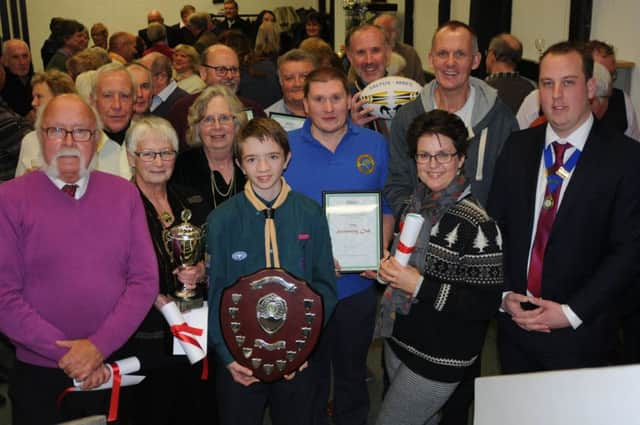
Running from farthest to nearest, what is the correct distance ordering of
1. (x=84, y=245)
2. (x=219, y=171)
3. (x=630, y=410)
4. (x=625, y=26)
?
(x=625, y=26) → (x=219, y=171) → (x=84, y=245) → (x=630, y=410)

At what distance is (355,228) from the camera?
9.21 ft

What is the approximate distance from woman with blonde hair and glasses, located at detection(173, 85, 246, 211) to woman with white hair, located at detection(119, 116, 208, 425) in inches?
8.4

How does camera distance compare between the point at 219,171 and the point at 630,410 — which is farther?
the point at 219,171

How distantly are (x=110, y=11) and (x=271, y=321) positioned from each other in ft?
50.9

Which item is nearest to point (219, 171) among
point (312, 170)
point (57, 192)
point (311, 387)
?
point (312, 170)

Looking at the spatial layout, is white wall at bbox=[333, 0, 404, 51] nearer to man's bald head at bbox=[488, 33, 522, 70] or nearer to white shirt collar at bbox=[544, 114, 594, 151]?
man's bald head at bbox=[488, 33, 522, 70]

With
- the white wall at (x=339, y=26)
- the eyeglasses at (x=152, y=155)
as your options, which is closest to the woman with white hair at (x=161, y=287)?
the eyeglasses at (x=152, y=155)

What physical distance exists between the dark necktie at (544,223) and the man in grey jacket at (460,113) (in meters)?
0.56

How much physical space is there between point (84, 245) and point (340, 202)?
1048mm

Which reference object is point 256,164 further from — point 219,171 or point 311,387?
point 311,387

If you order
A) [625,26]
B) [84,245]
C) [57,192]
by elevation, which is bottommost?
[84,245]

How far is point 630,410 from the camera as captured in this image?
1.14 m

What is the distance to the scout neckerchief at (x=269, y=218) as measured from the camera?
2.43 metres

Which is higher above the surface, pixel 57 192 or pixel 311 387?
pixel 57 192
